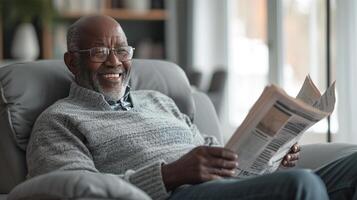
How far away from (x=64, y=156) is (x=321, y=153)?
2.59ft

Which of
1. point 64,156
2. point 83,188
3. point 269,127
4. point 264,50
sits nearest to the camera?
point 83,188

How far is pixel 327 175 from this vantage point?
6.06 feet

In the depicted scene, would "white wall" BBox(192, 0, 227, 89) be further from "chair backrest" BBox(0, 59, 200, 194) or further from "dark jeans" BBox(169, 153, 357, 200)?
"dark jeans" BBox(169, 153, 357, 200)

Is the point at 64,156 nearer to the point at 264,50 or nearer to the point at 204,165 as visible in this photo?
the point at 204,165

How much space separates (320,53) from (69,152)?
2934mm

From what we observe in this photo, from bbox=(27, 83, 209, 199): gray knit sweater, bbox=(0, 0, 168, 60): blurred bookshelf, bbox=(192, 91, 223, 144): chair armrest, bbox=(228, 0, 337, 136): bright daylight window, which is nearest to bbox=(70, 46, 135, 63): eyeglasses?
bbox=(27, 83, 209, 199): gray knit sweater

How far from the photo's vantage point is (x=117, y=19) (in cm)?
550

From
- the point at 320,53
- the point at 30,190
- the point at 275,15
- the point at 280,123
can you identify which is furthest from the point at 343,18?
the point at 30,190

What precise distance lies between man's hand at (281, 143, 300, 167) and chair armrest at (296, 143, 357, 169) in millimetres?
123

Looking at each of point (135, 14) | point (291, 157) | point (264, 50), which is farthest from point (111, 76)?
point (135, 14)

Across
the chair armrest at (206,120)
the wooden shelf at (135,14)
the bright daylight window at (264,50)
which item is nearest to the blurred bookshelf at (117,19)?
the wooden shelf at (135,14)

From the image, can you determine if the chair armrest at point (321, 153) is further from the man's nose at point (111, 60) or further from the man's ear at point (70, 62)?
the man's ear at point (70, 62)

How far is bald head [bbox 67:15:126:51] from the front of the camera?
2057 millimetres

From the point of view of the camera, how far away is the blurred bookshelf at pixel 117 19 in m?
5.24
